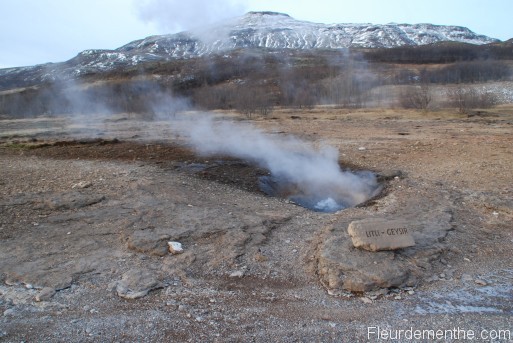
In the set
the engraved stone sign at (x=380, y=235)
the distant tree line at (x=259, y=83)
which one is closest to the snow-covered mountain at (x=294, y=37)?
the distant tree line at (x=259, y=83)

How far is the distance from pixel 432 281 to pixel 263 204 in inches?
107

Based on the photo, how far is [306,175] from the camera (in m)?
7.80

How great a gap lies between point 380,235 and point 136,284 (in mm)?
2475

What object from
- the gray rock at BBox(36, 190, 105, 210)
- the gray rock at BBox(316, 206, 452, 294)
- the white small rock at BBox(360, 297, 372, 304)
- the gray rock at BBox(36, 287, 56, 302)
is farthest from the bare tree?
the gray rock at BBox(36, 287, 56, 302)

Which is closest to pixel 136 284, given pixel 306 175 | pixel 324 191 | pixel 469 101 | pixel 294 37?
pixel 324 191

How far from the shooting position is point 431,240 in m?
4.49

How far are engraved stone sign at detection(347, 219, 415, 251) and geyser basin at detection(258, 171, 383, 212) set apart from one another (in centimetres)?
199

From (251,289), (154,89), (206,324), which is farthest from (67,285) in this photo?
(154,89)

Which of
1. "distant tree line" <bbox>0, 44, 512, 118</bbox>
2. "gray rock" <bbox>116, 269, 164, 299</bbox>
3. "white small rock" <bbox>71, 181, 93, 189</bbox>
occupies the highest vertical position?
"distant tree line" <bbox>0, 44, 512, 118</bbox>

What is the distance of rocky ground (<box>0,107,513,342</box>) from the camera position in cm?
314

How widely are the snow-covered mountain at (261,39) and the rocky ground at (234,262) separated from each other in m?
88.1

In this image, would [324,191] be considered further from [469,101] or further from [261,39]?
[261,39]

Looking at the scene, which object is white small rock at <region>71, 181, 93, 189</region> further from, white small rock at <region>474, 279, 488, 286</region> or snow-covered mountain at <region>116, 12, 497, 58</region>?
snow-covered mountain at <region>116, 12, 497, 58</region>

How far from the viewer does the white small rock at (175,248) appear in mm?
4293
